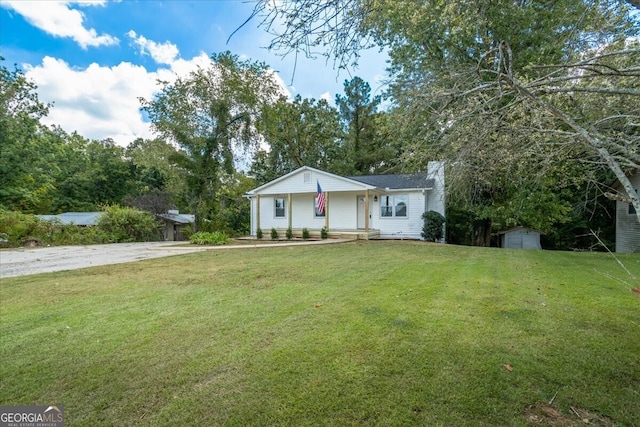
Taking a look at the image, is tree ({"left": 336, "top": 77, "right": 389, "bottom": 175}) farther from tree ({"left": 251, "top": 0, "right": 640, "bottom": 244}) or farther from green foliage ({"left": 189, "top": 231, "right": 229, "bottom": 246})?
tree ({"left": 251, "top": 0, "right": 640, "bottom": 244})

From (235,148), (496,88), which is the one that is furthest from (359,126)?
(496,88)

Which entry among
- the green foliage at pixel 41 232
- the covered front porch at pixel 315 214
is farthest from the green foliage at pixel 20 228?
the covered front porch at pixel 315 214

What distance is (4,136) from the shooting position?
1991 centimetres

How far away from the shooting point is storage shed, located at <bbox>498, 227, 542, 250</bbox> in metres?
17.3

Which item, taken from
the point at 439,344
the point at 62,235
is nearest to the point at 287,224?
the point at 62,235

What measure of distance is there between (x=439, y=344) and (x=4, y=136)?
89.9 ft

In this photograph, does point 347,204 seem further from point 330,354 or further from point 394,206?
point 330,354

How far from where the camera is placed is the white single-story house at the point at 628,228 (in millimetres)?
12758

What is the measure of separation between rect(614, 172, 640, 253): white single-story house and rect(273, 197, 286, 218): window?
15772 millimetres

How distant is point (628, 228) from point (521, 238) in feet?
15.6

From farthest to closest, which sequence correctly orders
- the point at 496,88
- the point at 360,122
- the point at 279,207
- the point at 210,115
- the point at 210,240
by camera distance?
the point at 360,122 < the point at 210,115 < the point at 279,207 < the point at 210,240 < the point at 496,88

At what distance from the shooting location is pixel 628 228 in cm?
1341

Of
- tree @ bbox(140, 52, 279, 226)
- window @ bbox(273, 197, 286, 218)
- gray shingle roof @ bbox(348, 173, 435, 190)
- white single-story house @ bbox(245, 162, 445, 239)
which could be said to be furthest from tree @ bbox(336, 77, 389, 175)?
window @ bbox(273, 197, 286, 218)

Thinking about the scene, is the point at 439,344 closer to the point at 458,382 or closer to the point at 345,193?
the point at 458,382
